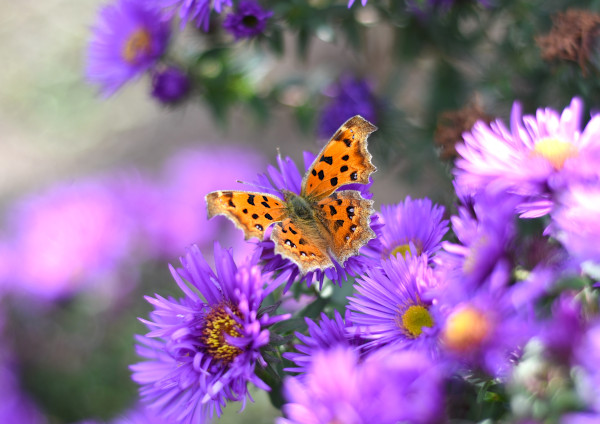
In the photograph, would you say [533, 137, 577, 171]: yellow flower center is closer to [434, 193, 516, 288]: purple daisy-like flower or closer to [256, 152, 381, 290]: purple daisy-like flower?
[434, 193, 516, 288]: purple daisy-like flower

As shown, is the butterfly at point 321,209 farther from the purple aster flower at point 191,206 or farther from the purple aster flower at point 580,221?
the purple aster flower at point 191,206

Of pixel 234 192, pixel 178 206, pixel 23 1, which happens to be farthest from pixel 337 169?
pixel 23 1

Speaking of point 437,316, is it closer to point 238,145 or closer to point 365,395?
point 365,395

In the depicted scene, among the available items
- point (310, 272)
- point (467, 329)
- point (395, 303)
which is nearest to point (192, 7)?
point (310, 272)

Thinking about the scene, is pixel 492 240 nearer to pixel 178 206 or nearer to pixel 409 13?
pixel 409 13

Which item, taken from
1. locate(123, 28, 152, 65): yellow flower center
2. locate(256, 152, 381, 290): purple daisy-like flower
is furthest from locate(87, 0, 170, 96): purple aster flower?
locate(256, 152, 381, 290): purple daisy-like flower

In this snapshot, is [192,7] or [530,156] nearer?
[530,156]
